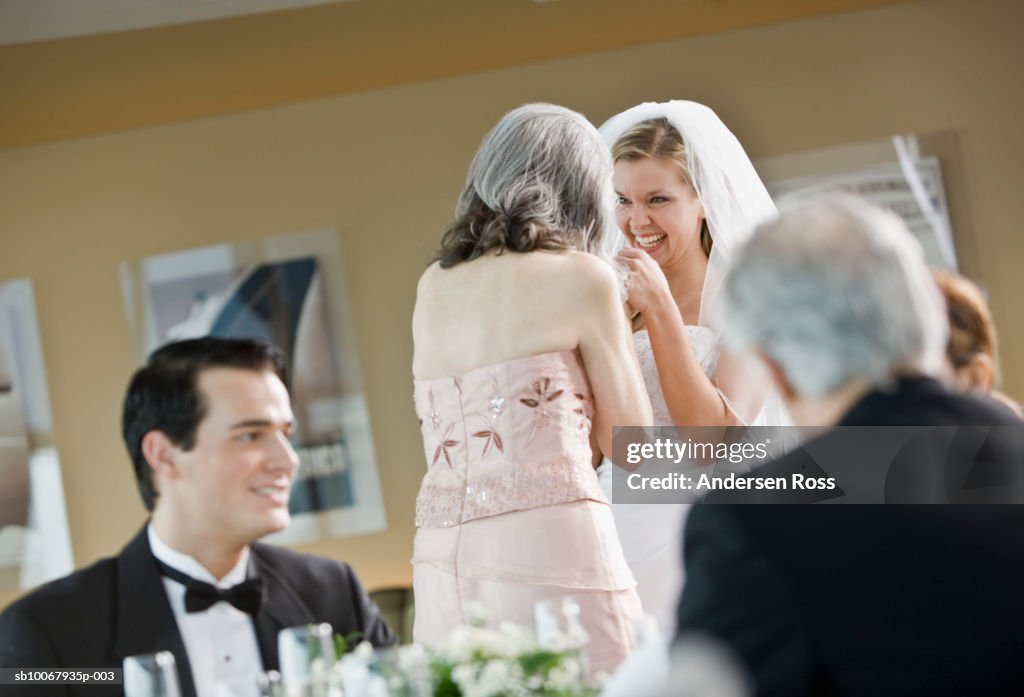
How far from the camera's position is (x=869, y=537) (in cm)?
128

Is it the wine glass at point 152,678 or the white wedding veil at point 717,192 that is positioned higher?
the white wedding veil at point 717,192

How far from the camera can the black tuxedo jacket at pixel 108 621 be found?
2682 millimetres

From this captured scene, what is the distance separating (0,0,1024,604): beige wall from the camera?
4.39 m

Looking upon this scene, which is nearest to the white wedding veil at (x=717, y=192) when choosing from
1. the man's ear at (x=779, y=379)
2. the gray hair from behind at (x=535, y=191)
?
the gray hair from behind at (x=535, y=191)

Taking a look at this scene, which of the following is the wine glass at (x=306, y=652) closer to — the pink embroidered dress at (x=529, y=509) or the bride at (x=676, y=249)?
the pink embroidered dress at (x=529, y=509)

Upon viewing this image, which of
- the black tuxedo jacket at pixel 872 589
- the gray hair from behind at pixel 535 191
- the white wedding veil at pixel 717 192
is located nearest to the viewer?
the black tuxedo jacket at pixel 872 589

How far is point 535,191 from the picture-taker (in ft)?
8.79

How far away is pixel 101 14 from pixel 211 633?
2.47 m

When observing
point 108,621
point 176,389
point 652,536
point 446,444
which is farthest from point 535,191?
point 108,621

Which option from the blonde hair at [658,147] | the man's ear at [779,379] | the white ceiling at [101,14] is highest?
the white ceiling at [101,14]

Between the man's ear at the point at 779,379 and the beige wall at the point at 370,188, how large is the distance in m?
2.99

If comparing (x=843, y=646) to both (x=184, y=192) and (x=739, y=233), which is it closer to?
(x=739, y=233)

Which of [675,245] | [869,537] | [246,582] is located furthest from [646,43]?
[869,537]

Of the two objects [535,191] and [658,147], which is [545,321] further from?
[658,147]
